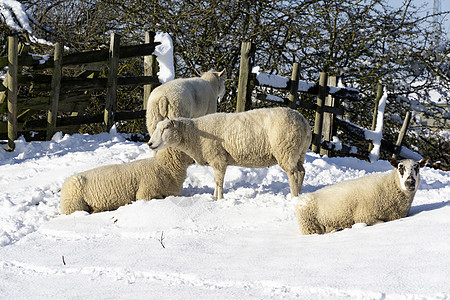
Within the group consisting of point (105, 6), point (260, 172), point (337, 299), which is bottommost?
point (260, 172)

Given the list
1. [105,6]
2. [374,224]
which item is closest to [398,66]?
[105,6]

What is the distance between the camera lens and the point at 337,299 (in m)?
2.92

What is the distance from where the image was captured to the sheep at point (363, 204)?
475 cm

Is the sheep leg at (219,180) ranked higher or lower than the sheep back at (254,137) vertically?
lower

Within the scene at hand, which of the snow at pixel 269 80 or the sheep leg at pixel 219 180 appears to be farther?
the snow at pixel 269 80

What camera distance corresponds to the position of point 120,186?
6.27 metres

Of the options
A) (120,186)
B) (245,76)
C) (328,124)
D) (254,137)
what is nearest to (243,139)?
(254,137)

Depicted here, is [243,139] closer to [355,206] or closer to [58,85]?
[355,206]

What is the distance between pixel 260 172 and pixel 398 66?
7.84 m

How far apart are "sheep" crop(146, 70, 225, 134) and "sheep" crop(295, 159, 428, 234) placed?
3.49 m

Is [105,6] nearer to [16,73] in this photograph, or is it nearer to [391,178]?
[16,73]

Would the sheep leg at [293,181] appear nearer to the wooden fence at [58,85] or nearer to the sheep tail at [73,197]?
the sheep tail at [73,197]

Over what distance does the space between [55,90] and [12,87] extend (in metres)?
0.82

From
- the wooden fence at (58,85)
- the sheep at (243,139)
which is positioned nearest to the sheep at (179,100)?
the sheep at (243,139)
